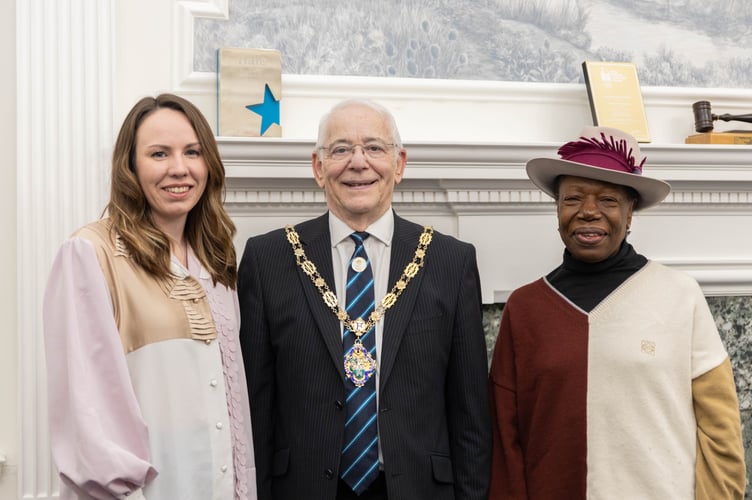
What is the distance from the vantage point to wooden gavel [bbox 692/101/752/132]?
2.62 metres

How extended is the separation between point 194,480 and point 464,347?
0.70m

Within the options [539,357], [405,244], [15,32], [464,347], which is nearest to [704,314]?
[539,357]

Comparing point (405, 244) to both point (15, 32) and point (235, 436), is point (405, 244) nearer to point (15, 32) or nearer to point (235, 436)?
point (235, 436)

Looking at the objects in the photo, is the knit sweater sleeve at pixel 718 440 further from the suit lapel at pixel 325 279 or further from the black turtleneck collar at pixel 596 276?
the suit lapel at pixel 325 279

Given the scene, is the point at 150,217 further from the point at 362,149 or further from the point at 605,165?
the point at 605,165

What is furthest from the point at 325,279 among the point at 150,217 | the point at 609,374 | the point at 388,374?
the point at 609,374

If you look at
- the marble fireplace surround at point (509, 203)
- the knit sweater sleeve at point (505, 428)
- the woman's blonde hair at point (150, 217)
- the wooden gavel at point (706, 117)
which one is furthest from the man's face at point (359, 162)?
the wooden gavel at point (706, 117)

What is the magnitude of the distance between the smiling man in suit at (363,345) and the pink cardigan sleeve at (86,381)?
0.40 meters

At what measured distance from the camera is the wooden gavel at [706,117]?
2621mm

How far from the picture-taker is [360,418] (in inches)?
72.1

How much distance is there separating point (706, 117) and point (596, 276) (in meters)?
0.96

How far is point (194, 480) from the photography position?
166 cm

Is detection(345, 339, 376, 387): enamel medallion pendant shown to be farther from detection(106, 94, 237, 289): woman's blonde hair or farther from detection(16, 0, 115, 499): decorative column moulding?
detection(16, 0, 115, 499): decorative column moulding

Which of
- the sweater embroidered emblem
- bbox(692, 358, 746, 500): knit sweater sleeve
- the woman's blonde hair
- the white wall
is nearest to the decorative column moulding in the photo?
the white wall
